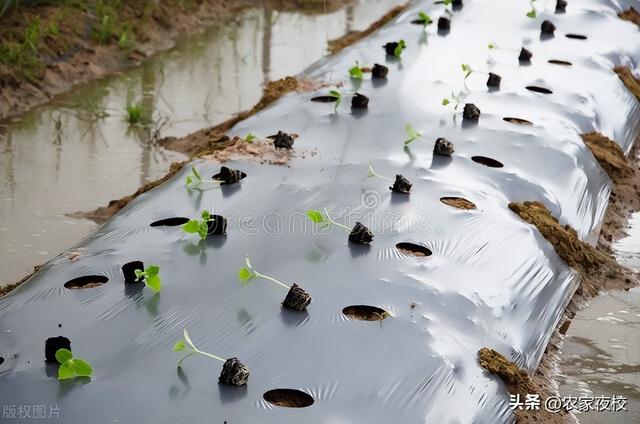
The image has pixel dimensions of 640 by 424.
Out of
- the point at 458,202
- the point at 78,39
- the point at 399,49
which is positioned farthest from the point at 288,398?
the point at 78,39

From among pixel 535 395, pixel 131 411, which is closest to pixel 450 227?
pixel 535 395

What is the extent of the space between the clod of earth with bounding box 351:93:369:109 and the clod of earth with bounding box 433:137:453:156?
0.67 m

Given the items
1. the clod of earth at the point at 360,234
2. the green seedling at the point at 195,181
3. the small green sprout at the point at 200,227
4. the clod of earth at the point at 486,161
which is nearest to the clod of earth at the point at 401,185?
the clod of earth at the point at 360,234

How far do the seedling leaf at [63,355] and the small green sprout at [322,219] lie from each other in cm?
130

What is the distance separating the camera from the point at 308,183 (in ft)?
15.8

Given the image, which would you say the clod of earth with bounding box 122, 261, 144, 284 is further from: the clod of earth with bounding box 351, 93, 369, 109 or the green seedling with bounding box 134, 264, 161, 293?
the clod of earth with bounding box 351, 93, 369, 109

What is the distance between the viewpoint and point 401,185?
468 cm

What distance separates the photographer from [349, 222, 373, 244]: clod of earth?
4.20 metres

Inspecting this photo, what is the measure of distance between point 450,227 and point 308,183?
2.41 feet

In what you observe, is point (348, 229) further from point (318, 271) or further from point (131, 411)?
point (131, 411)

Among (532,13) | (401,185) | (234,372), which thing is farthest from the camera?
(532,13)

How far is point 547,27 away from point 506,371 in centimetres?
394

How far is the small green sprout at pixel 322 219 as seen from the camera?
4.29 meters

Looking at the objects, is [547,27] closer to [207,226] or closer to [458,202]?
[458,202]
